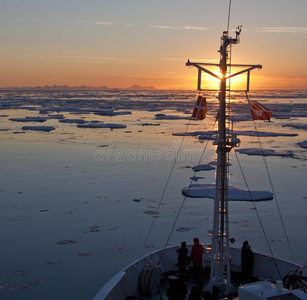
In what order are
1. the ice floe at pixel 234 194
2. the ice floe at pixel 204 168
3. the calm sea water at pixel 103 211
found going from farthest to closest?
the ice floe at pixel 204 168 → the ice floe at pixel 234 194 → the calm sea water at pixel 103 211

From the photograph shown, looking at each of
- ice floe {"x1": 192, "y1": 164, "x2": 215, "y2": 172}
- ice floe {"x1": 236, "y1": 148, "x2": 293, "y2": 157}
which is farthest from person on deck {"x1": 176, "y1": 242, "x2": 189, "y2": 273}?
ice floe {"x1": 236, "y1": 148, "x2": 293, "y2": 157}

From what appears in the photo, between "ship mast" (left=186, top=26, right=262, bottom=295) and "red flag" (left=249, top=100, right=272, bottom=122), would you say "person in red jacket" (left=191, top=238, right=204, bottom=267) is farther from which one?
"red flag" (left=249, top=100, right=272, bottom=122)

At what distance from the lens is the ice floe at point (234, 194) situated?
1237cm

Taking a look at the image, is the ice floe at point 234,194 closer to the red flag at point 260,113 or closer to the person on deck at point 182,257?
the person on deck at point 182,257

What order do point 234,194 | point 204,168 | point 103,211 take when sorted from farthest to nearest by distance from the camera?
1. point 204,168
2. point 234,194
3. point 103,211

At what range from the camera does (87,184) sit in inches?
545

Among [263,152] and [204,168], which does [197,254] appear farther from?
[263,152]

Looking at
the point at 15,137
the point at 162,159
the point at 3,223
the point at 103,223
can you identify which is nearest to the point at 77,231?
the point at 103,223

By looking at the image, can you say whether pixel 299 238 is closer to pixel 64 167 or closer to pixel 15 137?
pixel 64 167

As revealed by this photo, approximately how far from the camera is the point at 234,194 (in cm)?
1267

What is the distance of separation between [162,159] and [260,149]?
5.29 m

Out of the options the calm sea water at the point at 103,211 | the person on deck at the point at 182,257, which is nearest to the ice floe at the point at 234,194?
the calm sea water at the point at 103,211

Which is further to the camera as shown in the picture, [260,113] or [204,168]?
[204,168]

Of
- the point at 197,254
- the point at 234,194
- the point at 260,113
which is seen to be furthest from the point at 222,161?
the point at 234,194
